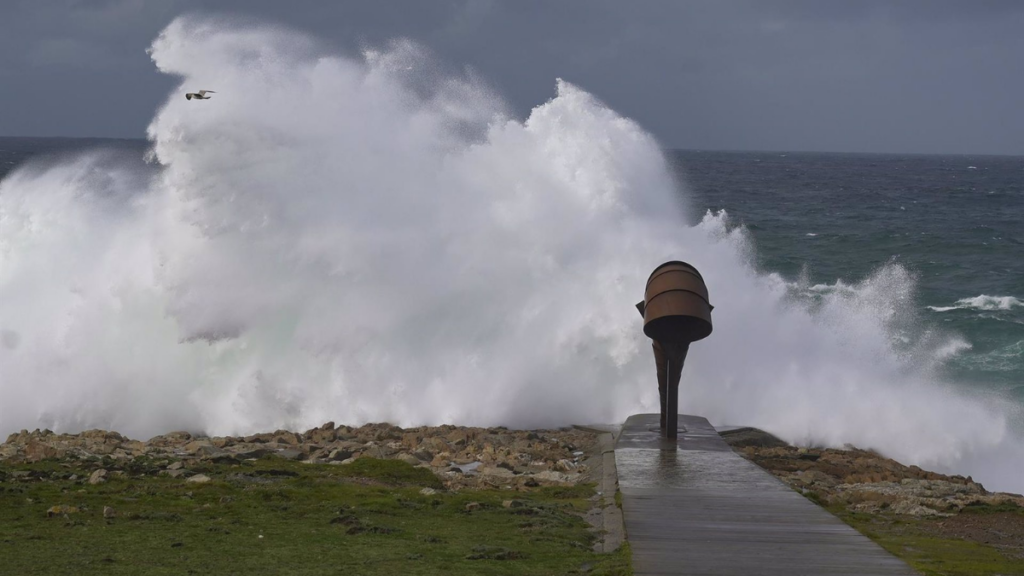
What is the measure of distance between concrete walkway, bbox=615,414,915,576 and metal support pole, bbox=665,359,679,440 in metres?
0.86

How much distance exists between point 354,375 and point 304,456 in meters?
5.91

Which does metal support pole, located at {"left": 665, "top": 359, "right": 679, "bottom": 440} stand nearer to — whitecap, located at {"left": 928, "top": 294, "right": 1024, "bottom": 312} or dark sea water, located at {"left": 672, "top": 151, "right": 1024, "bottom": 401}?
dark sea water, located at {"left": 672, "top": 151, "right": 1024, "bottom": 401}

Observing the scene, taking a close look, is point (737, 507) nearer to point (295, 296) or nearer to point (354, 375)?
point (354, 375)

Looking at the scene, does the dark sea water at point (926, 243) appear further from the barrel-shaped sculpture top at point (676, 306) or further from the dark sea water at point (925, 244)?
the barrel-shaped sculpture top at point (676, 306)

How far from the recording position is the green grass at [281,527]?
9031 millimetres

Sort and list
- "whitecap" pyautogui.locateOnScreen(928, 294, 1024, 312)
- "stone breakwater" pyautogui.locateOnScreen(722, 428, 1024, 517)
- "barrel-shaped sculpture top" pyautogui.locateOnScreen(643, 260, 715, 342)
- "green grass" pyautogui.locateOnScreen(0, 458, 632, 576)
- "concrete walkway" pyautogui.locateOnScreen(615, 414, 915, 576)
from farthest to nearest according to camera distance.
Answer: "whitecap" pyautogui.locateOnScreen(928, 294, 1024, 312) < "barrel-shaped sculpture top" pyautogui.locateOnScreen(643, 260, 715, 342) < "stone breakwater" pyautogui.locateOnScreen(722, 428, 1024, 517) < "green grass" pyautogui.locateOnScreen(0, 458, 632, 576) < "concrete walkway" pyautogui.locateOnScreen(615, 414, 915, 576)

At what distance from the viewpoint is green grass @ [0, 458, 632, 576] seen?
903cm

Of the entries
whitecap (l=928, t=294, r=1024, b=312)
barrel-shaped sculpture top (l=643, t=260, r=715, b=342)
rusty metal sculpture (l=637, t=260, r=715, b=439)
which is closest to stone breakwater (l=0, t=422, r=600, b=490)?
rusty metal sculpture (l=637, t=260, r=715, b=439)

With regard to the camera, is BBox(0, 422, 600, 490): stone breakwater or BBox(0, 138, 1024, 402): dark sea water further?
BBox(0, 138, 1024, 402): dark sea water

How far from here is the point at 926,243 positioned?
53469 millimetres

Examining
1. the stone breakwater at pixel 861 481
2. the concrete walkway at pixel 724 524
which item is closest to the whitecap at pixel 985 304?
the stone breakwater at pixel 861 481

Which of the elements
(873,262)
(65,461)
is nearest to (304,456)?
(65,461)

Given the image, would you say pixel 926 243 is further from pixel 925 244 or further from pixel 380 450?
pixel 380 450

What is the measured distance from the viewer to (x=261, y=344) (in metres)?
23.0
